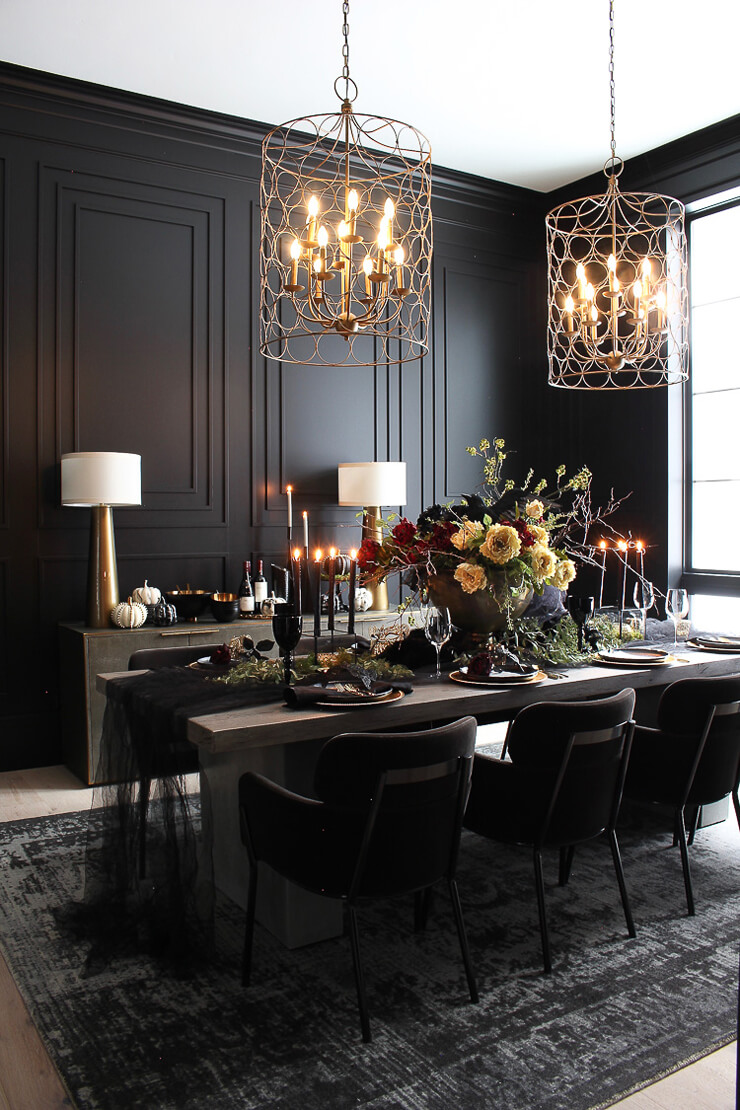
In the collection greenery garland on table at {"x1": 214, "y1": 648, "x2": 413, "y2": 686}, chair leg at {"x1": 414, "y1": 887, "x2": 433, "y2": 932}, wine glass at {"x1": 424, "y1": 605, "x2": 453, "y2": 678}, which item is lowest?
chair leg at {"x1": 414, "y1": 887, "x2": 433, "y2": 932}

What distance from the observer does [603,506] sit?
638 cm

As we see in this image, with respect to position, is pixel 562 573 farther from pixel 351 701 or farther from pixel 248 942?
pixel 248 942

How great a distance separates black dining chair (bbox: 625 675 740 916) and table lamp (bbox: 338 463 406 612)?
2.68 m

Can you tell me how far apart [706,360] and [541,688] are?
12.6ft

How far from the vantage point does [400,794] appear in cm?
226

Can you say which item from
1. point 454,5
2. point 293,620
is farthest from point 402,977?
point 454,5

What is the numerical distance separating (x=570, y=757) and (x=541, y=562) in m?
0.75

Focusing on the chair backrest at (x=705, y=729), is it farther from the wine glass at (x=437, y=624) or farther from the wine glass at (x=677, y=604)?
the wine glass at (x=437, y=624)

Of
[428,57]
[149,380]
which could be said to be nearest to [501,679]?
[149,380]

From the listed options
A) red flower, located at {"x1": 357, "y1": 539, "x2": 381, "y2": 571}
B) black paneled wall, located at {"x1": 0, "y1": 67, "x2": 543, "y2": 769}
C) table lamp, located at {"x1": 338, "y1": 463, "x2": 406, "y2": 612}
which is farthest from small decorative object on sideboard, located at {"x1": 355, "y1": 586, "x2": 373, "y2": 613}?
red flower, located at {"x1": 357, "y1": 539, "x2": 381, "y2": 571}

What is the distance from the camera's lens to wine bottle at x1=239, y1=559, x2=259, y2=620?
17.0 ft

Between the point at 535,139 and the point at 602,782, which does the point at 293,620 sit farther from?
the point at 535,139

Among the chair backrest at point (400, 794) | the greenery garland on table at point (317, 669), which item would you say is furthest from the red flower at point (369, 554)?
the chair backrest at point (400, 794)

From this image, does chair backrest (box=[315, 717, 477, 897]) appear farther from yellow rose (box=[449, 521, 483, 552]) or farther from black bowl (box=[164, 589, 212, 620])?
black bowl (box=[164, 589, 212, 620])
